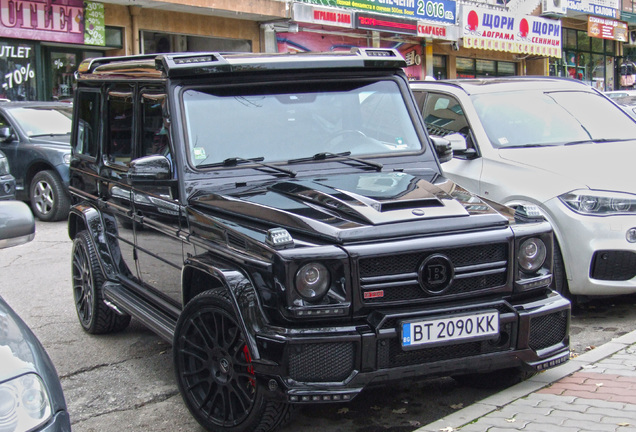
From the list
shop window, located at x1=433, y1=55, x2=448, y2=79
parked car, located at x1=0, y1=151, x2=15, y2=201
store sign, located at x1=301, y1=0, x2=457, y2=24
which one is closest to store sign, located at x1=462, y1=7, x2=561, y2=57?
store sign, located at x1=301, y1=0, x2=457, y2=24

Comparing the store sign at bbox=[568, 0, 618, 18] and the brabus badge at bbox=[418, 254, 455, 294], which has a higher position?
the store sign at bbox=[568, 0, 618, 18]

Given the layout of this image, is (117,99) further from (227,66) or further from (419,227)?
(419,227)

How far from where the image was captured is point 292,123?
16.3 feet

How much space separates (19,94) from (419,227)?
53.4 ft

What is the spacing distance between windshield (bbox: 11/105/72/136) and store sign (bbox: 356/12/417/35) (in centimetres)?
1156

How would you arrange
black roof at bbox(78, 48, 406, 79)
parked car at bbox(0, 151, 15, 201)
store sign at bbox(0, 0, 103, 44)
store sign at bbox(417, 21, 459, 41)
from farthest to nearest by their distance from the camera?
store sign at bbox(417, 21, 459, 41) < store sign at bbox(0, 0, 103, 44) < parked car at bbox(0, 151, 15, 201) < black roof at bbox(78, 48, 406, 79)

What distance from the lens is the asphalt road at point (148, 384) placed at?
453 cm

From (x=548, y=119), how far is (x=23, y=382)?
589 centimetres

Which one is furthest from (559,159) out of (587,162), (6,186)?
(6,186)

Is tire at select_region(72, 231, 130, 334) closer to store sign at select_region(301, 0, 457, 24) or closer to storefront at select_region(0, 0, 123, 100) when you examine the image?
storefront at select_region(0, 0, 123, 100)

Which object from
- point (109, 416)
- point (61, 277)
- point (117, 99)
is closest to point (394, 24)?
point (61, 277)

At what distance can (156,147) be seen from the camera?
16.7 feet

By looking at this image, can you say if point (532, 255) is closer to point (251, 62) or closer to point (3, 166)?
point (251, 62)

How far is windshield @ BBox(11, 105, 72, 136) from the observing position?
13.6 m
